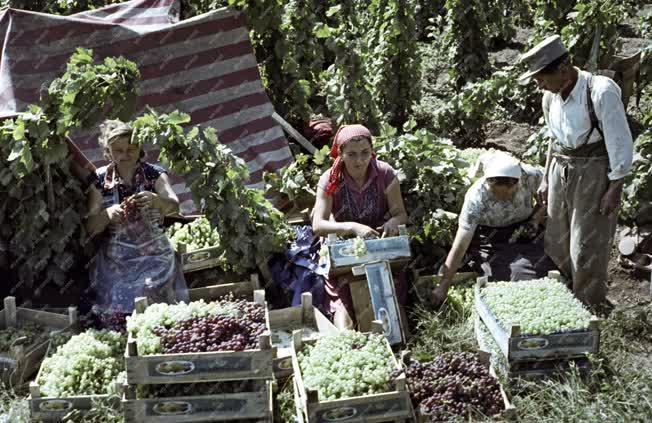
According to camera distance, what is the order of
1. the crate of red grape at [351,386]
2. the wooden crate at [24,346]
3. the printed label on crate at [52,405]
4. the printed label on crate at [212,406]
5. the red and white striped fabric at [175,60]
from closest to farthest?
the crate of red grape at [351,386], the printed label on crate at [212,406], the printed label on crate at [52,405], the wooden crate at [24,346], the red and white striped fabric at [175,60]

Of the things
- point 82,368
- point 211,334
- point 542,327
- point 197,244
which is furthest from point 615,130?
point 82,368

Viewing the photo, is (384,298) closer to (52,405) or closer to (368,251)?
(368,251)

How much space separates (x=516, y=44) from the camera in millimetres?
12562

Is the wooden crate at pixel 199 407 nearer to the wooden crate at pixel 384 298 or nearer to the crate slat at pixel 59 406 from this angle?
the crate slat at pixel 59 406

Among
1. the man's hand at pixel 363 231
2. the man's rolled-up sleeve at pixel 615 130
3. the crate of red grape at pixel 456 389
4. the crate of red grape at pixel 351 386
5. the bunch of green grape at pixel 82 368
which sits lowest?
the crate of red grape at pixel 456 389

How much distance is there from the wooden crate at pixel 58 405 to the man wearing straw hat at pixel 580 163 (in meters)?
3.09

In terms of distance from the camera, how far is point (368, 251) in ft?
17.2

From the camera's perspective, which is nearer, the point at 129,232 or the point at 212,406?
the point at 212,406

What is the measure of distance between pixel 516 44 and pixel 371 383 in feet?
31.2

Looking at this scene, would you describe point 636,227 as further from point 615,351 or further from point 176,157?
point 176,157

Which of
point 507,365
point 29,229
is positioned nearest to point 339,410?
point 507,365

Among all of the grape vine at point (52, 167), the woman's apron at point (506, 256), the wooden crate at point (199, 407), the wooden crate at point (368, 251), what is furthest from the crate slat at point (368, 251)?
the grape vine at point (52, 167)

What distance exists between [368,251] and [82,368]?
1.87m

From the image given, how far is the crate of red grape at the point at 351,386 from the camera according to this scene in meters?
4.03
